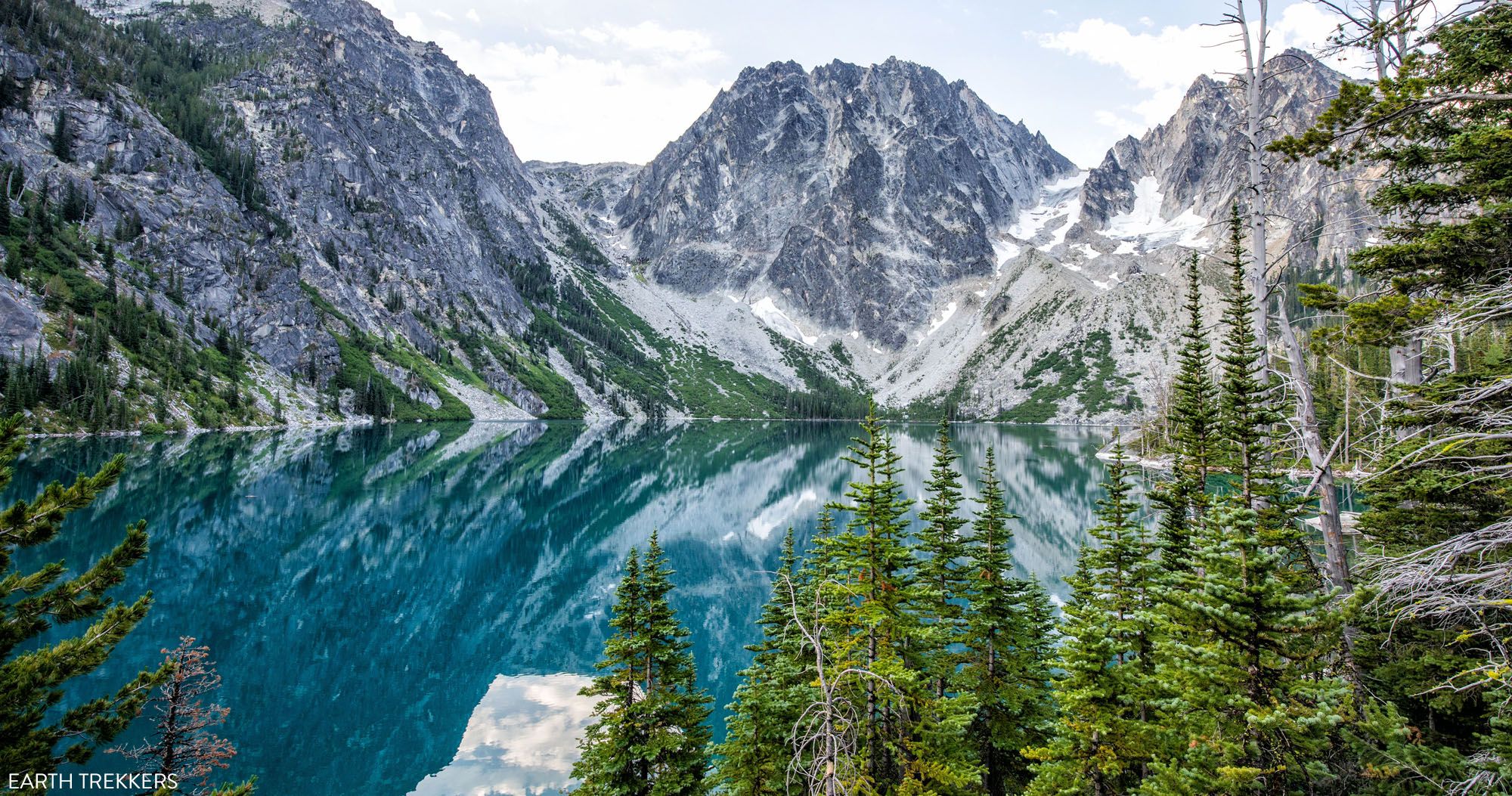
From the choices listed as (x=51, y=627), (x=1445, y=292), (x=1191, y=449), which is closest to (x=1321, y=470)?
(x=1445, y=292)

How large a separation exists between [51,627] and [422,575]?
1635 inches

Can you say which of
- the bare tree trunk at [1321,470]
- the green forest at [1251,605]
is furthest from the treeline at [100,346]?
the bare tree trunk at [1321,470]

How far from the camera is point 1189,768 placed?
973 cm

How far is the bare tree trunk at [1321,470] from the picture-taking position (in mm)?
12516

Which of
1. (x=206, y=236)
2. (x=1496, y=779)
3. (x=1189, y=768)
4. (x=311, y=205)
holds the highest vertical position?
(x=311, y=205)

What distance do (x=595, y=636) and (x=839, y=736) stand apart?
35705mm

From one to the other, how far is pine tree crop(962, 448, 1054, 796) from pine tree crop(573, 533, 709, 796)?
7.73 m

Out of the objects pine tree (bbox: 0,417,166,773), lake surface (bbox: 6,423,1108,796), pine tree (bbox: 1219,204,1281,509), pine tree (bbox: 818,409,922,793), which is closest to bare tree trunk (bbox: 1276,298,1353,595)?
pine tree (bbox: 1219,204,1281,509)

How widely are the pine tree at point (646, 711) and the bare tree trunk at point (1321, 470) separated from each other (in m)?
13.6

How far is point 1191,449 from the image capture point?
17688mm

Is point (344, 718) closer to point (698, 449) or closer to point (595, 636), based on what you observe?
point (595, 636)

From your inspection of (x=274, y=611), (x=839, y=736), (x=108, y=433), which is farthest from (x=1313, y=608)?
(x=108, y=433)

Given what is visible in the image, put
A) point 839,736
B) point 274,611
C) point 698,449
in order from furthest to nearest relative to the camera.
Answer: point 698,449
point 274,611
point 839,736

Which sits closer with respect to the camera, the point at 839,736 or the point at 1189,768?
the point at 839,736
